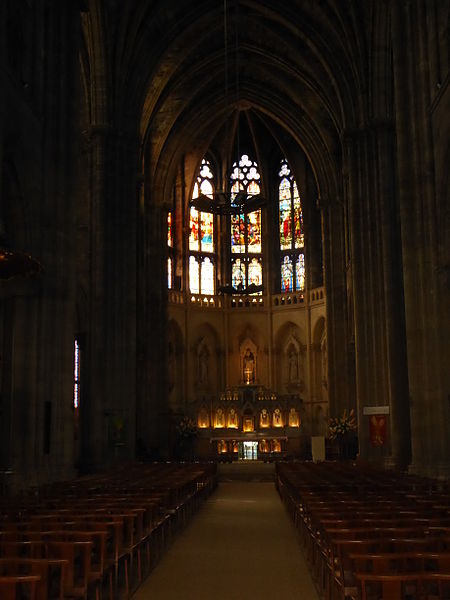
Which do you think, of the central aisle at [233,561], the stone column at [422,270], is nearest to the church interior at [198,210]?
the stone column at [422,270]

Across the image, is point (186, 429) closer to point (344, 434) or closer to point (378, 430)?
point (344, 434)

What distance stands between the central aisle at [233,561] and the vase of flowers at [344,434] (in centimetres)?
1957

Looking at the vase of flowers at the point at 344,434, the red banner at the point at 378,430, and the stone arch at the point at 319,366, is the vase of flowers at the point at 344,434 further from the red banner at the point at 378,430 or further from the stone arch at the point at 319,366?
the stone arch at the point at 319,366

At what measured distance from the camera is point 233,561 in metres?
11.3

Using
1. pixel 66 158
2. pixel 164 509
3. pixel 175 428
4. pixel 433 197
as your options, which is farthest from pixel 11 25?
pixel 175 428

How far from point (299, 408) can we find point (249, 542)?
32787 millimetres

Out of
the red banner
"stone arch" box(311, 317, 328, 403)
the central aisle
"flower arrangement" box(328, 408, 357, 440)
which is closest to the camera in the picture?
the central aisle

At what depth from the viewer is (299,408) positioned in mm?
46062

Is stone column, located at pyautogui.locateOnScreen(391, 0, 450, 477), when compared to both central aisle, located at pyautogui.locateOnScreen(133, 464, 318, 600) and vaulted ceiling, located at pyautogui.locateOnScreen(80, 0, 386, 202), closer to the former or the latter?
central aisle, located at pyautogui.locateOnScreen(133, 464, 318, 600)

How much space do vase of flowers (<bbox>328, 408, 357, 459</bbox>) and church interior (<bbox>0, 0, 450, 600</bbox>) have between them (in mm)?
131

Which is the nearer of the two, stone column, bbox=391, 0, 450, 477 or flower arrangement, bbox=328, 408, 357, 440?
stone column, bbox=391, 0, 450, 477

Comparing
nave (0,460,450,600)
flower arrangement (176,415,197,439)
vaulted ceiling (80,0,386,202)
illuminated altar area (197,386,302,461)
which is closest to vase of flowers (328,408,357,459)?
illuminated altar area (197,386,302,461)

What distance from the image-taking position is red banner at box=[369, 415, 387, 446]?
101 ft

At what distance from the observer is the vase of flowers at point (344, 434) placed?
39.3 m
